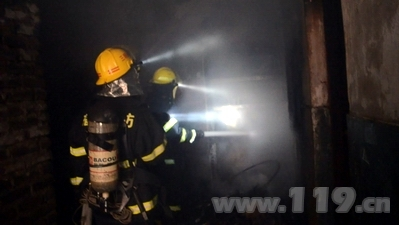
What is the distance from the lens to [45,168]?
106 inches

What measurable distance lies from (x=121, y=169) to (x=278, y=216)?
2.57m

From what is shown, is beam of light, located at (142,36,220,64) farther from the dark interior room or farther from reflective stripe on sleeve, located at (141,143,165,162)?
reflective stripe on sleeve, located at (141,143,165,162)

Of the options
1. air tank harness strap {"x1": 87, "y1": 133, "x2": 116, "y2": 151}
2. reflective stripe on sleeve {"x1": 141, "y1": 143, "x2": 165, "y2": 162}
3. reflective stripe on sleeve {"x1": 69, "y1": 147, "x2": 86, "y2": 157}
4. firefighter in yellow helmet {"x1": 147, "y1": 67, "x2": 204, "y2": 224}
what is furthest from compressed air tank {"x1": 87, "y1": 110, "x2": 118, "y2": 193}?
firefighter in yellow helmet {"x1": 147, "y1": 67, "x2": 204, "y2": 224}

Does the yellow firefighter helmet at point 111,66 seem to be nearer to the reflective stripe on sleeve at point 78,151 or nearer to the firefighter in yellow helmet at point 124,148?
the firefighter in yellow helmet at point 124,148

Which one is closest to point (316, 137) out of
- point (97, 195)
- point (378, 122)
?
point (378, 122)

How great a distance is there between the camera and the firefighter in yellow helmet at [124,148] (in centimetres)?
254

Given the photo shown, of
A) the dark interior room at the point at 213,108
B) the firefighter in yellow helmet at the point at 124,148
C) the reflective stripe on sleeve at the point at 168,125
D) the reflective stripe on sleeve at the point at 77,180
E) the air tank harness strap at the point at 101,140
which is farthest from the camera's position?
the reflective stripe on sleeve at the point at 168,125

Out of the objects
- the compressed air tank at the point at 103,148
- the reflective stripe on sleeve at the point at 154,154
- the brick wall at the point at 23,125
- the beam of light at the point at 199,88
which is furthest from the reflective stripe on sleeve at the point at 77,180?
the beam of light at the point at 199,88

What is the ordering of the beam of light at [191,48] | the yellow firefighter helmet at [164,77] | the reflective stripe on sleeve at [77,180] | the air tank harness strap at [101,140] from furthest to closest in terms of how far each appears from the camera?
the beam of light at [191,48]
the yellow firefighter helmet at [164,77]
the reflective stripe on sleeve at [77,180]
the air tank harness strap at [101,140]

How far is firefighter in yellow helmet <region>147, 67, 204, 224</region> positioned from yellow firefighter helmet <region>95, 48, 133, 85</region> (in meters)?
0.77

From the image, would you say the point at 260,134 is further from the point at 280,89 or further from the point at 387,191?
the point at 387,191

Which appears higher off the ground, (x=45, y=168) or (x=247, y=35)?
(x=247, y=35)

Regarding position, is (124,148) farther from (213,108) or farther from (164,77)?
(213,108)

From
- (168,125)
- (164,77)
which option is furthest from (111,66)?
(164,77)
